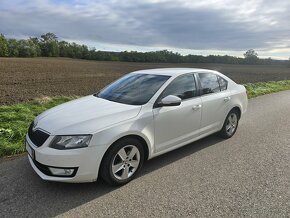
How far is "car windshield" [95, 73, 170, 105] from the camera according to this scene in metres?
4.32

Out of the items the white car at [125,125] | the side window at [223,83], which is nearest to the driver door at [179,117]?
the white car at [125,125]

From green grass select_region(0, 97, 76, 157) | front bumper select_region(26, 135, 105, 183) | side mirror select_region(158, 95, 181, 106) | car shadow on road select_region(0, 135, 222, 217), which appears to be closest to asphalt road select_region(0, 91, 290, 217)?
car shadow on road select_region(0, 135, 222, 217)

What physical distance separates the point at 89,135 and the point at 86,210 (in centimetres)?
87

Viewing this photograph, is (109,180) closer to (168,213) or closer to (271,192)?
(168,213)

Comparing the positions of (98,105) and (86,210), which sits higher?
(98,105)

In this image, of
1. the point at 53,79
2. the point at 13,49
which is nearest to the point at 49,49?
the point at 13,49

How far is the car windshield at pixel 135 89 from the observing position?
14.2 ft

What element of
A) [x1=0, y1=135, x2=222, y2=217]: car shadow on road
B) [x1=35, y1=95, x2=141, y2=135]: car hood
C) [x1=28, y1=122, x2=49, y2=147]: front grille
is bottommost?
[x1=0, y1=135, x2=222, y2=217]: car shadow on road

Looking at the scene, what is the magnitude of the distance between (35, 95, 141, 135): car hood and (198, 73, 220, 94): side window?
1.66 m

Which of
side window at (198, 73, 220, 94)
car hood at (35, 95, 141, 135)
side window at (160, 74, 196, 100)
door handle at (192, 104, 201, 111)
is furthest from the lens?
side window at (198, 73, 220, 94)

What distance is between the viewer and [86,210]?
3195 millimetres

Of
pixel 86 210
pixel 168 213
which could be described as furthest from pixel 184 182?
pixel 86 210

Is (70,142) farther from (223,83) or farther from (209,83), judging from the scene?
(223,83)

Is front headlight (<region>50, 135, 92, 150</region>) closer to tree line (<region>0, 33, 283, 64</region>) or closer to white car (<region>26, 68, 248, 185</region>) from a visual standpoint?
white car (<region>26, 68, 248, 185</region>)
